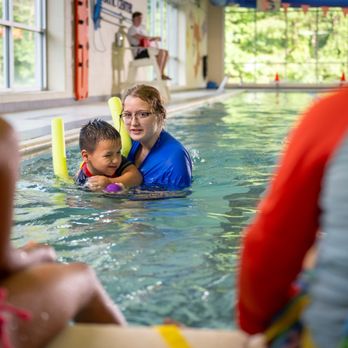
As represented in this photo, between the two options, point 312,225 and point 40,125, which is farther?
point 40,125

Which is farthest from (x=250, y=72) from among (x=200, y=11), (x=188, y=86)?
(x=188, y=86)

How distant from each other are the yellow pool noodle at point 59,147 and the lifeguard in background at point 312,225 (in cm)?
333

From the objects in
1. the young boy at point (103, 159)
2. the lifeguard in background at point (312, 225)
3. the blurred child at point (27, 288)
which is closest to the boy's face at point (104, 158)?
the young boy at point (103, 159)

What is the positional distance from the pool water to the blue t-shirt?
0.17m

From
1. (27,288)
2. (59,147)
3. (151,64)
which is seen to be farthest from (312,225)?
(151,64)

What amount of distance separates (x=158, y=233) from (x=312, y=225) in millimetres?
2088

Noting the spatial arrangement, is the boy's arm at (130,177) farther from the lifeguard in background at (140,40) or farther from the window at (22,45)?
the lifeguard in background at (140,40)

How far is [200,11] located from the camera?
87.7ft

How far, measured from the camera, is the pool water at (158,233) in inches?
88.6

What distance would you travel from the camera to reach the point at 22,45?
458 inches

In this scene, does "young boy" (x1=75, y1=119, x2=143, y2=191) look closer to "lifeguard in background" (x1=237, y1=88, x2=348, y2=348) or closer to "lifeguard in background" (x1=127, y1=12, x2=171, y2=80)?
"lifeguard in background" (x1=237, y1=88, x2=348, y2=348)

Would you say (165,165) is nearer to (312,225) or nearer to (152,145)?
(152,145)

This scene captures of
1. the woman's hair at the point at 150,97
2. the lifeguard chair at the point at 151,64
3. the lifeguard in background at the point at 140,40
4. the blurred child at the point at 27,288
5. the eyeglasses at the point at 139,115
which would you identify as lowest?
the blurred child at the point at 27,288

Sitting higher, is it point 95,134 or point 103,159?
point 95,134
